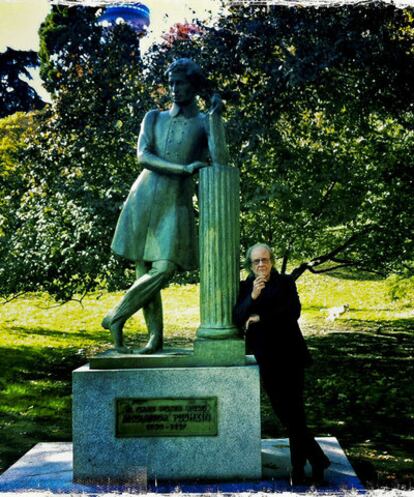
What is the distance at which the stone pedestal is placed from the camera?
4.75 metres

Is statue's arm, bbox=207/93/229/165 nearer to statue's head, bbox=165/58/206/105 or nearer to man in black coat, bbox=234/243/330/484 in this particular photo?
statue's head, bbox=165/58/206/105

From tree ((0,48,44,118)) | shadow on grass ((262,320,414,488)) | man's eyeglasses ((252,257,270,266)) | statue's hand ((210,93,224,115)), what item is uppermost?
tree ((0,48,44,118))

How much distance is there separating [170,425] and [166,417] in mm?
66

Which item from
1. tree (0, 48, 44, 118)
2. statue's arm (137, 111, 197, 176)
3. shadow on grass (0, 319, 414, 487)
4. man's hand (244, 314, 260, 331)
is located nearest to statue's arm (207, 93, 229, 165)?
statue's arm (137, 111, 197, 176)

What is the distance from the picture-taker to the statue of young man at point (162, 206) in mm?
5148

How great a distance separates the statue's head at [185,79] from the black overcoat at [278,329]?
1.70 metres

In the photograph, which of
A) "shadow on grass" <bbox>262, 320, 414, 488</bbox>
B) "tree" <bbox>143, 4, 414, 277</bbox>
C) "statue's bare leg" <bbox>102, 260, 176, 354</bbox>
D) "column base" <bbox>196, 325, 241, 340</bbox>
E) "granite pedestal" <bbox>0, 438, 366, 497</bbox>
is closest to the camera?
"granite pedestal" <bbox>0, 438, 366, 497</bbox>

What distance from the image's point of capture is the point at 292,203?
1056 cm

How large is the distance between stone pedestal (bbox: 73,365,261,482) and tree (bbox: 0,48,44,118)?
13.2 metres

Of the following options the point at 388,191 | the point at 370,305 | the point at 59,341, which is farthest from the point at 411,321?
the point at 59,341

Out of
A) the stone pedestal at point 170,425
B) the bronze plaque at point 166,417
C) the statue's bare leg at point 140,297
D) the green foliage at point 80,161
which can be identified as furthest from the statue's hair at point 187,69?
the green foliage at point 80,161

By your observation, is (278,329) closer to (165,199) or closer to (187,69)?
(165,199)

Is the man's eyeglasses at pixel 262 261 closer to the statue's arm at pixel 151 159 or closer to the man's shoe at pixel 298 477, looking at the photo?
the statue's arm at pixel 151 159

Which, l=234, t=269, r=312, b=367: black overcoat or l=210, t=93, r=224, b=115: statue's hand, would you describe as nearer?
l=234, t=269, r=312, b=367: black overcoat
